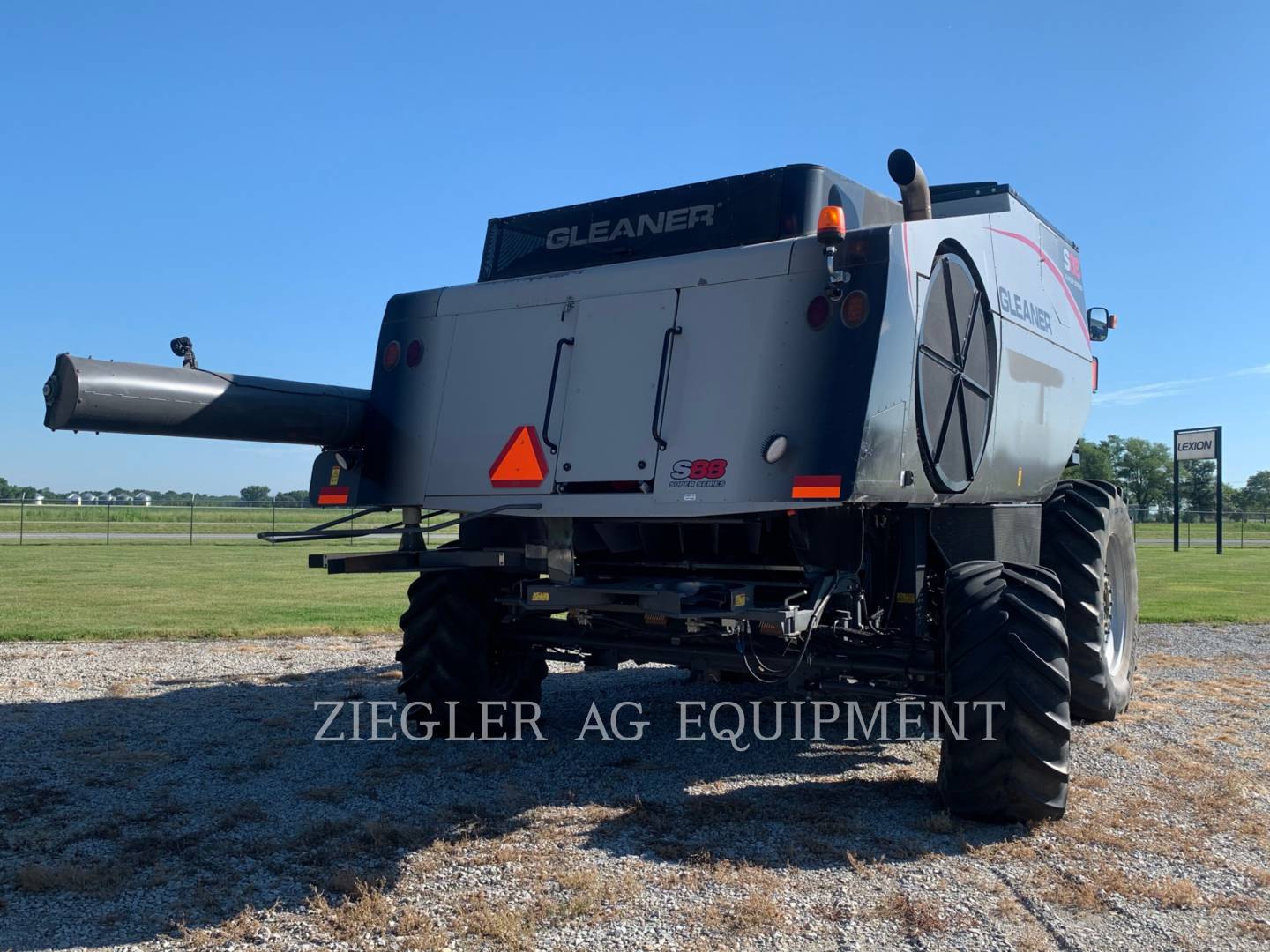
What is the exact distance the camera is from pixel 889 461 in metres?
5.12

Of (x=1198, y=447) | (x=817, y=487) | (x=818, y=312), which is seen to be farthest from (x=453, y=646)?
(x=1198, y=447)

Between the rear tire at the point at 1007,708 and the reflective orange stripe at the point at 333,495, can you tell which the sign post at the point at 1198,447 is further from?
the reflective orange stripe at the point at 333,495

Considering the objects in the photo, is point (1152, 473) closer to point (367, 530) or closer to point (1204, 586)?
point (1204, 586)

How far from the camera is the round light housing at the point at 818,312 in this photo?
5141mm

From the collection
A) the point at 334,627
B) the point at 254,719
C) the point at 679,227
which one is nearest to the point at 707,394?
the point at 679,227

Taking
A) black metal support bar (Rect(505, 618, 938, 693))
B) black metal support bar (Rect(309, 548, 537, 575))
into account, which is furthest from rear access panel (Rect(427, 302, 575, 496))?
black metal support bar (Rect(505, 618, 938, 693))

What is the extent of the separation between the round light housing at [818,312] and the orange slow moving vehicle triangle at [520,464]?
1.61m

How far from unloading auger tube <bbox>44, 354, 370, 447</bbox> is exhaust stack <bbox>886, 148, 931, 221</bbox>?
132 inches

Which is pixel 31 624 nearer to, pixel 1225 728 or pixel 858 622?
pixel 858 622

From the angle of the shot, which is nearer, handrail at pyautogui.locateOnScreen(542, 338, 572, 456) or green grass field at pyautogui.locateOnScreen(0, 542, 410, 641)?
handrail at pyautogui.locateOnScreen(542, 338, 572, 456)

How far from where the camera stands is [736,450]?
205 inches

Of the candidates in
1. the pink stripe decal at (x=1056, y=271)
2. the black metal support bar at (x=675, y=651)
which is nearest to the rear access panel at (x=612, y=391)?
the black metal support bar at (x=675, y=651)

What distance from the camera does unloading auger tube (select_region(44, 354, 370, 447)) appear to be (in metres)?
4.95

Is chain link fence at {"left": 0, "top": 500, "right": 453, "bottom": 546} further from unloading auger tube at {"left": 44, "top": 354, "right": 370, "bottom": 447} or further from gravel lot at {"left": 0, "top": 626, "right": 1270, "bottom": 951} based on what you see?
unloading auger tube at {"left": 44, "top": 354, "right": 370, "bottom": 447}
